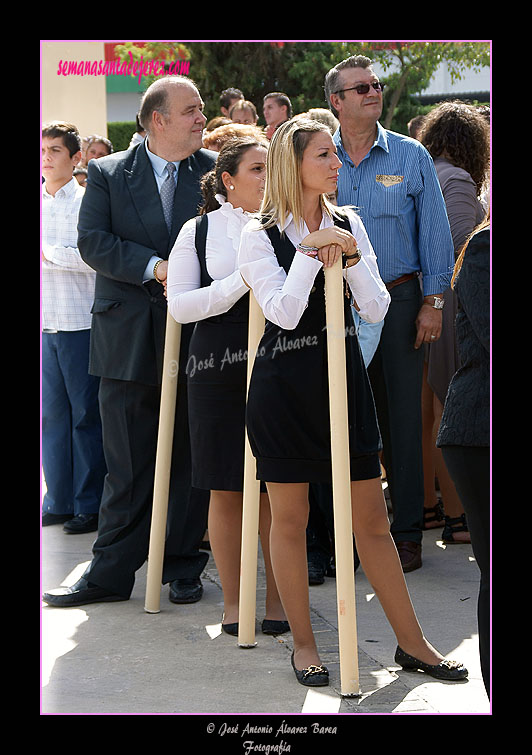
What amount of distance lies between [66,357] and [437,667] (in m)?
3.50

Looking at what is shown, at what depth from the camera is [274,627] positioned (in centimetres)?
440

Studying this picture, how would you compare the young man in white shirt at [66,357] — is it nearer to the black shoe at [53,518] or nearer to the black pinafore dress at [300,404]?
the black shoe at [53,518]

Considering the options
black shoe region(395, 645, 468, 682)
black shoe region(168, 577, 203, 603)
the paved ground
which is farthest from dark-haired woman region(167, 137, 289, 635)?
black shoe region(395, 645, 468, 682)

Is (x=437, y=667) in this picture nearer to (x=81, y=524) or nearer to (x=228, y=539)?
(x=228, y=539)

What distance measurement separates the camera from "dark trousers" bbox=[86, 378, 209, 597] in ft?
16.5

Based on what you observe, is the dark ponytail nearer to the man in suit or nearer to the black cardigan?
the man in suit

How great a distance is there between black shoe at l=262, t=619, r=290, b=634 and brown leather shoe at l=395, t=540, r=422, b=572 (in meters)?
1.05

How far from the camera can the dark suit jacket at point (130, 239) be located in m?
Answer: 4.98

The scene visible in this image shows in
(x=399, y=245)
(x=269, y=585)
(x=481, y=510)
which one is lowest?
(x=269, y=585)

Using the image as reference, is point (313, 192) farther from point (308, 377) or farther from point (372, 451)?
point (372, 451)

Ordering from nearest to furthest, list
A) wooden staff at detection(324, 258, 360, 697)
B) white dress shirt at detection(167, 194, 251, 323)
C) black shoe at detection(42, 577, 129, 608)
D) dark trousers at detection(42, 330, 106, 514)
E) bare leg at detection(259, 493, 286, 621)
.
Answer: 1. wooden staff at detection(324, 258, 360, 697)
2. white dress shirt at detection(167, 194, 251, 323)
3. bare leg at detection(259, 493, 286, 621)
4. black shoe at detection(42, 577, 129, 608)
5. dark trousers at detection(42, 330, 106, 514)

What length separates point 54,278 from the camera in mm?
6488

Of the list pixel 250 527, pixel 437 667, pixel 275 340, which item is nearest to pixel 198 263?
pixel 275 340
